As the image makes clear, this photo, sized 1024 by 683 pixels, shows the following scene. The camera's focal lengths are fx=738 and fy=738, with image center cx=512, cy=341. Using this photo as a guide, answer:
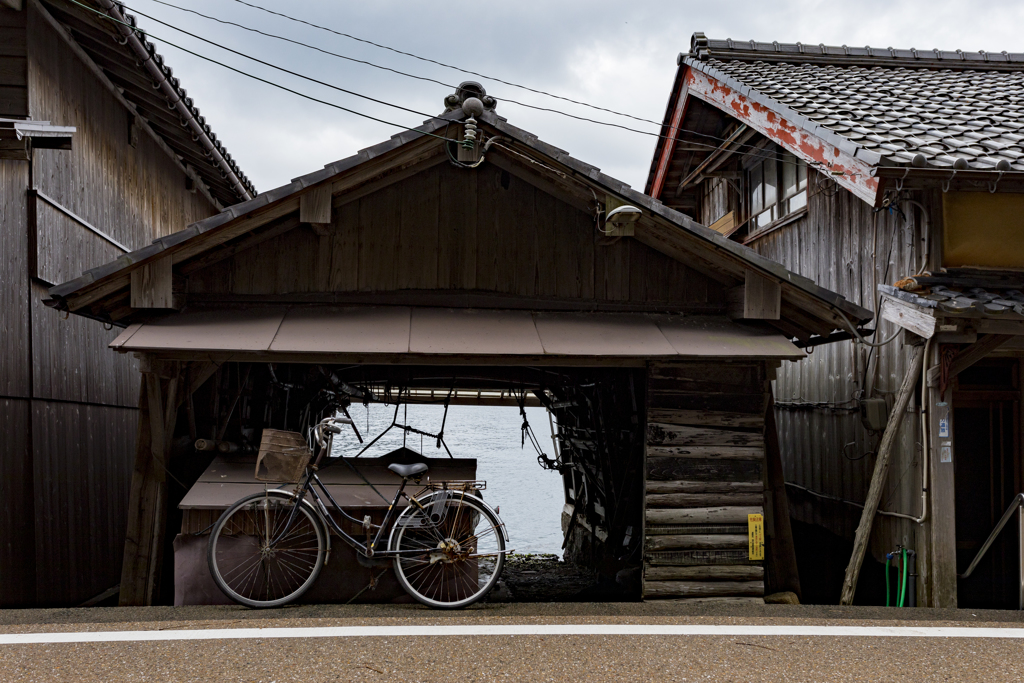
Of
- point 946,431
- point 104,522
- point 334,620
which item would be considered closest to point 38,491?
point 104,522

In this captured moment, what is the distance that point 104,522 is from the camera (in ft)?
32.8

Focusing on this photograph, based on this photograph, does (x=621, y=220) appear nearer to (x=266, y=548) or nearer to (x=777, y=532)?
(x=777, y=532)

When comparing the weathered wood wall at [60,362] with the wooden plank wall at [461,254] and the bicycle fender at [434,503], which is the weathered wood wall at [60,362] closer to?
the wooden plank wall at [461,254]

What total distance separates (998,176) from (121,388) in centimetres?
1177

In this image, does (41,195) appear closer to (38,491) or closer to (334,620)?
(38,491)

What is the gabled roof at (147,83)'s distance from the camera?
8617 mm

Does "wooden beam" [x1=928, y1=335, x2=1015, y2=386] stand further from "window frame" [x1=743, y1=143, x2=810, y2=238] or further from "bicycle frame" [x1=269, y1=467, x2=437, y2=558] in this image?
"bicycle frame" [x1=269, y1=467, x2=437, y2=558]

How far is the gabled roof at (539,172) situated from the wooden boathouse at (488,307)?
0.07 feet

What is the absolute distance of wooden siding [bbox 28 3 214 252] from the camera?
27.6 ft

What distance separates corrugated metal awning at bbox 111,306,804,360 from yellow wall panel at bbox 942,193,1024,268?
2.23 metres

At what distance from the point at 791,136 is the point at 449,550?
21.9 ft

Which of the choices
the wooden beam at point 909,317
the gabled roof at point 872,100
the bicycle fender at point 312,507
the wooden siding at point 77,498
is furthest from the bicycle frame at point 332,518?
the gabled roof at point 872,100

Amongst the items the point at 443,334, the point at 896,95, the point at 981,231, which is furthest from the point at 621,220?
the point at 896,95

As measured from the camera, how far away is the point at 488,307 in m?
7.46
